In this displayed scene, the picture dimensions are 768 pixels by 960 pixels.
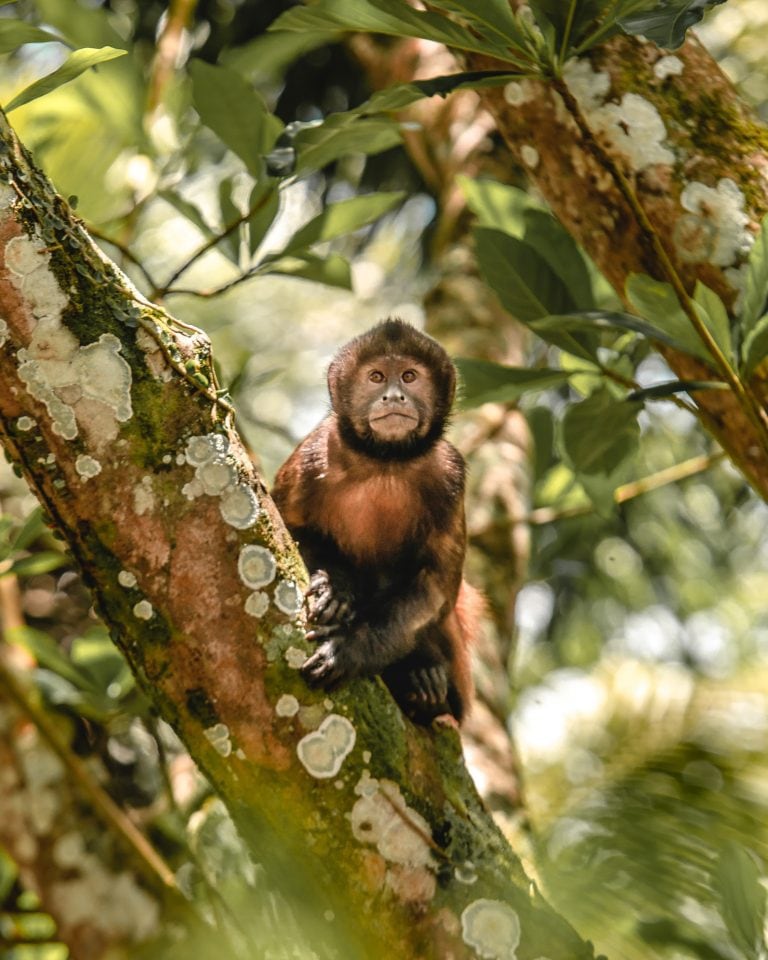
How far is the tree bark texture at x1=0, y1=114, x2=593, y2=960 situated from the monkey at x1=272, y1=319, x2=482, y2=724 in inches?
42.9

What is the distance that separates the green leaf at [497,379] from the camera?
3188 mm

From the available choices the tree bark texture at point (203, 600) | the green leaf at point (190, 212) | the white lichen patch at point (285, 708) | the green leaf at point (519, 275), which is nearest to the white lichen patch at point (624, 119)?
the green leaf at point (519, 275)

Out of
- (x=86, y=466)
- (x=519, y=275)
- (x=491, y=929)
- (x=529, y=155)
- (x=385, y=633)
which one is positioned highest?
(x=529, y=155)

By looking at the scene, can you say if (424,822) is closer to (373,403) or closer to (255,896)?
(255,896)

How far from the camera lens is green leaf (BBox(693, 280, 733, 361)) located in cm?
242

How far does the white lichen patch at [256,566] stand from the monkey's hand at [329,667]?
0.64 feet

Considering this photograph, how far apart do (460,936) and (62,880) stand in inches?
66.7

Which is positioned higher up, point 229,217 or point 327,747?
point 229,217

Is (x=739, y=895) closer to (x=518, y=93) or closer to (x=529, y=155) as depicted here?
(x=529, y=155)

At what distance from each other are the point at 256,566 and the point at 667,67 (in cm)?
173

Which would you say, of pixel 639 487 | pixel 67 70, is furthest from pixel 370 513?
pixel 67 70

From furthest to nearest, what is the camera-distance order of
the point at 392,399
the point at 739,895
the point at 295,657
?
the point at 392,399 → the point at 295,657 → the point at 739,895

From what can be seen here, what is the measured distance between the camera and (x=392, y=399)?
12.4ft

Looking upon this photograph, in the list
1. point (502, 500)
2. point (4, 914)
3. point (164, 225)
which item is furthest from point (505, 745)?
point (164, 225)
